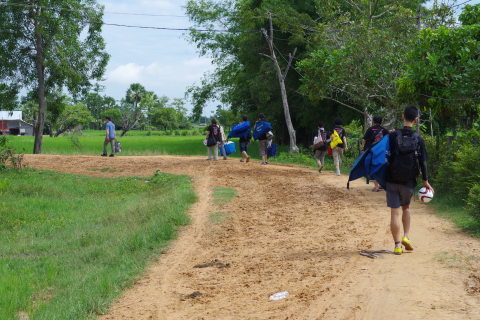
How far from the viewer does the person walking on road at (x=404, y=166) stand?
785 cm

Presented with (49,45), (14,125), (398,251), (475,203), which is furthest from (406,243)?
(14,125)

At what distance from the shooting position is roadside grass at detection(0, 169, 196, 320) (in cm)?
817

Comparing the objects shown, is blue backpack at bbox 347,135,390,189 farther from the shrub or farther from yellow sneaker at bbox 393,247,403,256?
the shrub

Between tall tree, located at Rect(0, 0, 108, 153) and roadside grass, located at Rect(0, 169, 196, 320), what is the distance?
1490cm

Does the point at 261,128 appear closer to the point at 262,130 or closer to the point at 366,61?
the point at 262,130

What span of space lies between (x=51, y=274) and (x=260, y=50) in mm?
29478

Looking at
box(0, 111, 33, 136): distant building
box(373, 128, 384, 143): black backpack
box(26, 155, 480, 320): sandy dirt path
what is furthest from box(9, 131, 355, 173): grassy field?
box(0, 111, 33, 136): distant building

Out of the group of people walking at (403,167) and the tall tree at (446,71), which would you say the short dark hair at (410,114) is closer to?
the group of people walking at (403,167)

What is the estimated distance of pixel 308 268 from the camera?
7.75 m

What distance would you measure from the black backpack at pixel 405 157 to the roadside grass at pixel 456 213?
2189 millimetres

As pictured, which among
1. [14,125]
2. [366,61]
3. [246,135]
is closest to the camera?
[366,61]

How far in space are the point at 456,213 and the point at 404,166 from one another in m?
4.08

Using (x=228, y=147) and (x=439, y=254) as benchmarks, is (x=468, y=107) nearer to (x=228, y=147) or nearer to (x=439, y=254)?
(x=439, y=254)

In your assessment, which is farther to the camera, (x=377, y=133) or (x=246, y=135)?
(x=246, y=135)
